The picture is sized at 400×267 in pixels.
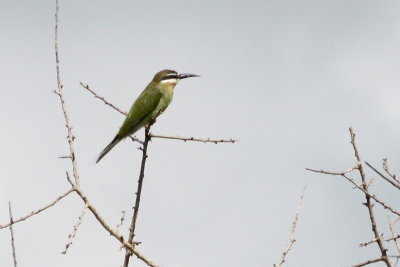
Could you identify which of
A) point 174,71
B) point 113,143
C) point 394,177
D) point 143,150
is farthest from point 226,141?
point 174,71

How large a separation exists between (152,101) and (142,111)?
0.26 m

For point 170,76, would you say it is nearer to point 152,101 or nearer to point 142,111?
point 152,101

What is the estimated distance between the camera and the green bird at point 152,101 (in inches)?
351

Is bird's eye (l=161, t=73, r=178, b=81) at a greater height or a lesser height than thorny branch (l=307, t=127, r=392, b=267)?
greater

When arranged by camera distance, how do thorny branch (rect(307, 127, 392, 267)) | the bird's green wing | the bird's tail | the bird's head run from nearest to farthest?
thorny branch (rect(307, 127, 392, 267)) → the bird's tail → the bird's green wing → the bird's head

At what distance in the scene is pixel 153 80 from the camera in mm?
10078

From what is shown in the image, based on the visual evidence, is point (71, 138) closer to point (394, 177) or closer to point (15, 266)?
point (15, 266)

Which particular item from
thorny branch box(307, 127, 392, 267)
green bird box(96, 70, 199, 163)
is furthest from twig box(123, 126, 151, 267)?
green bird box(96, 70, 199, 163)

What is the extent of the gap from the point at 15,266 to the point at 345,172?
6.85 ft

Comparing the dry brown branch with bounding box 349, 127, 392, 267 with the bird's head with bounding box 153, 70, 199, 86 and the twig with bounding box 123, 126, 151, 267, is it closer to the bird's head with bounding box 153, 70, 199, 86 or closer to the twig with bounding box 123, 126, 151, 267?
Answer: the twig with bounding box 123, 126, 151, 267

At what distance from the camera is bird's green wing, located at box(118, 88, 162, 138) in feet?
29.1

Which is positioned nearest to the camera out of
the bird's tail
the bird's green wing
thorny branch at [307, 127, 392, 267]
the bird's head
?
thorny branch at [307, 127, 392, 267]

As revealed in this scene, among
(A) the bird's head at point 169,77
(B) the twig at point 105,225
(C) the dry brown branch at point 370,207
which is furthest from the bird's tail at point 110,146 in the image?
(C) the dry brown branch at point 370,207

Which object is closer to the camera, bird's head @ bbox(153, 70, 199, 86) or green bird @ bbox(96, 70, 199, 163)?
green bird @ bbox(96, 70, 199, 163)
